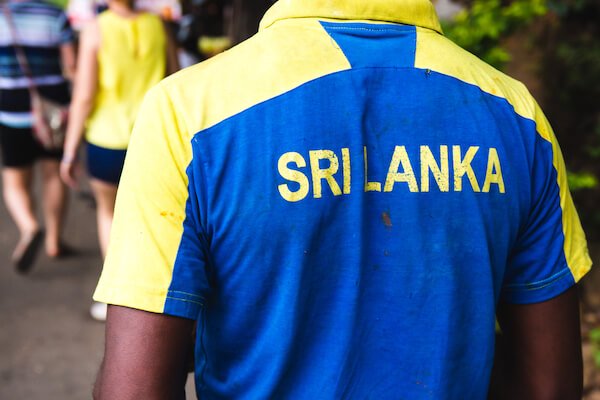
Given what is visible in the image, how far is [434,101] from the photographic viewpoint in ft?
4.70

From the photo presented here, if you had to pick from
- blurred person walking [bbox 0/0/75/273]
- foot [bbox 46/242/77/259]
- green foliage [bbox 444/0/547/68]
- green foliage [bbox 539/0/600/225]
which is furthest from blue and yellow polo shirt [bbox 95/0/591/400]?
foot [bbox 46/242/77/259]

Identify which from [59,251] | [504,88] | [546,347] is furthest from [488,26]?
[59,251]

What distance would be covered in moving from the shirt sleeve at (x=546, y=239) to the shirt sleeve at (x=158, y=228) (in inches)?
26.8

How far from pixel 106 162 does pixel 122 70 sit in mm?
547

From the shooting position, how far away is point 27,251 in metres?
5.38

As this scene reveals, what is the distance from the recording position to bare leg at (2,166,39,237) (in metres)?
5.35

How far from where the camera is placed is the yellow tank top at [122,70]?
4.25 meters

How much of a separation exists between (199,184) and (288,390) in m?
0.43

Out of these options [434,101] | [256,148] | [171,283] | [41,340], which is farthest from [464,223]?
[41,340]

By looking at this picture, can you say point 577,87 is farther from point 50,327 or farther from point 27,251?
point 27,251

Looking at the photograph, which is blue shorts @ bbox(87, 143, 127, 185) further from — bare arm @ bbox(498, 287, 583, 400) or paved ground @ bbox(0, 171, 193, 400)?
bare arm @ bbox(498, 287, 583, 400)

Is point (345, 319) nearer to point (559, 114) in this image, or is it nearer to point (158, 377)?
point (158, 377)

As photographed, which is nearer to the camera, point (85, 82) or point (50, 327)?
point (85, 82)

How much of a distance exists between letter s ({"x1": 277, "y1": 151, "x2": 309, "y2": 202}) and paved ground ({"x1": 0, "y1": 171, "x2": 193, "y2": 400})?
11.0 ft
